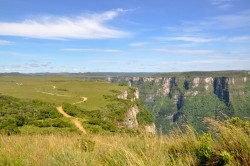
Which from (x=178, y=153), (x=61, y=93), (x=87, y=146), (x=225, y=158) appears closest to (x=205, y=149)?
(x=178, y=153)

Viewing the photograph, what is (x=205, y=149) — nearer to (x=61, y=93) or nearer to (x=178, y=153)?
(x=178, y=153)

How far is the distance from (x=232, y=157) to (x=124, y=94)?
95056mm

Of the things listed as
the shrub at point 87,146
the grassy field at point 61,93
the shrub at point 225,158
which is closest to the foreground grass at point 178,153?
the shrub at point 225,158

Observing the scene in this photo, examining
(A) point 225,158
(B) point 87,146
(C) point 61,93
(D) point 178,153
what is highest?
(A) point 225,158

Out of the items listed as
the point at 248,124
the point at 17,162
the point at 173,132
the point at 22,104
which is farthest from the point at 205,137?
the point at 22,104

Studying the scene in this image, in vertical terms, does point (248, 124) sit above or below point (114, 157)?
above

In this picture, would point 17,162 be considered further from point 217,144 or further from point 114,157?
point 217,144

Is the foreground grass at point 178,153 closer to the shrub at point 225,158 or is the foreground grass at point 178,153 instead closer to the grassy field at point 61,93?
the shrub at point 225,158

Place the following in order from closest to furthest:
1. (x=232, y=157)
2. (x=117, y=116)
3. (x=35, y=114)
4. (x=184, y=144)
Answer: (x=232, y=157), (x=184, y=144), (x=35, y=114), (x=117, y=116)

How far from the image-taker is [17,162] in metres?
6.59

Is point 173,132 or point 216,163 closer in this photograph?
point 216,163

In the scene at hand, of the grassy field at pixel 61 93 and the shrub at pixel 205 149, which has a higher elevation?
the shrub at pixel 205 149

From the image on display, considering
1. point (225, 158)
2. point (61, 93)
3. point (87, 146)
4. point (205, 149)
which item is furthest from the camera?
point (61, 93)

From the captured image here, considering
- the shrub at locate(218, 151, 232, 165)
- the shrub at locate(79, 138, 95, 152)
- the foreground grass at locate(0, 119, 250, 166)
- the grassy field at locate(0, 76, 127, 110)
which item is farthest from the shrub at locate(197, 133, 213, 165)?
the grassy field at locate(0, 76, 127, 110)
